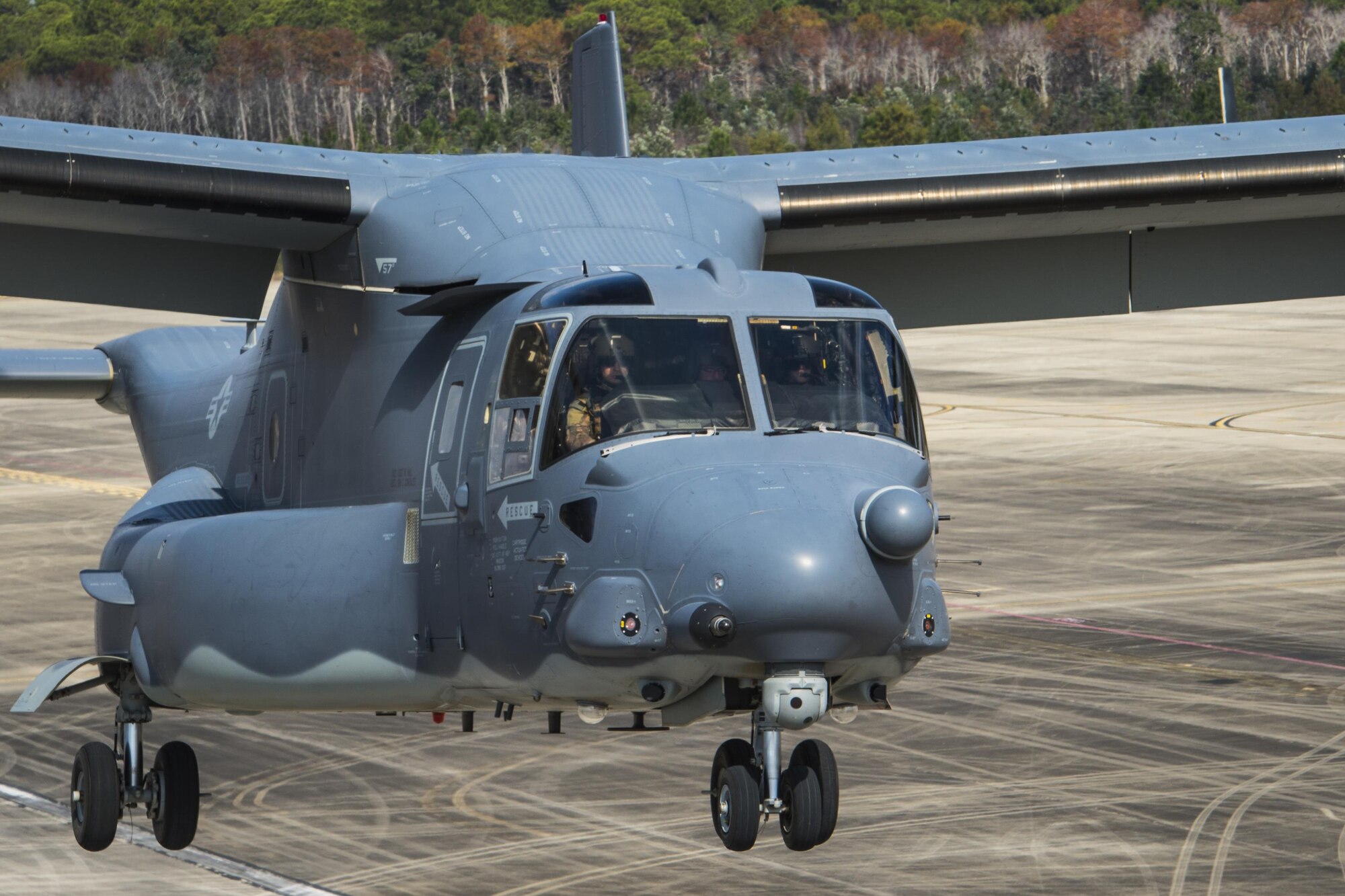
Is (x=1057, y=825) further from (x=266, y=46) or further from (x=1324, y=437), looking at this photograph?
(x=266, y=46)

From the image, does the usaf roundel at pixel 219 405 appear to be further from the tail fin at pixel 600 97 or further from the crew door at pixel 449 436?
the crew door at pixel 449 436

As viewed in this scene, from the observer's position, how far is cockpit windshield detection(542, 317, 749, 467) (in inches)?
354

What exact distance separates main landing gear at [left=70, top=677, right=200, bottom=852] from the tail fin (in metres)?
6.22

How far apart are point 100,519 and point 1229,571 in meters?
19.0

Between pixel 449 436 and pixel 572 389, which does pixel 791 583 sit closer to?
pixel 572 389

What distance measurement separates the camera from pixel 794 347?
930 cm

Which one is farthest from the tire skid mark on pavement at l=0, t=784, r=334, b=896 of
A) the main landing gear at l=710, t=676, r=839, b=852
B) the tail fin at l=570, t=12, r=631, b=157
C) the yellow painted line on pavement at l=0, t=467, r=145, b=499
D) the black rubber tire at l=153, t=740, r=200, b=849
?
the yellow painted line on pavement at l=0, t=467, r=145, b=499

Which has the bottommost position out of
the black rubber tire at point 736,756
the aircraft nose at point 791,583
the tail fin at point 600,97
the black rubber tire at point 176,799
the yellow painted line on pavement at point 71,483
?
the black rubber tire at point 176,799

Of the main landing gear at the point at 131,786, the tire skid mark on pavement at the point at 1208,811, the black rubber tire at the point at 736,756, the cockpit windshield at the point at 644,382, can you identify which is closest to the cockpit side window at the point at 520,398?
the cockpit windshield at the point at 644,382

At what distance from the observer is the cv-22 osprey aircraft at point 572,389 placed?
858 centimetres

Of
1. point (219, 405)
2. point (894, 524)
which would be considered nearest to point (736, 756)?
point (894, 524)

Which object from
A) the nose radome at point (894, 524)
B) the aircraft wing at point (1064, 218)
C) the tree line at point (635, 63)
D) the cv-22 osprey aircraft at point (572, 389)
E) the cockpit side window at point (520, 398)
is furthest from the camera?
the tree line at point (635, 63)

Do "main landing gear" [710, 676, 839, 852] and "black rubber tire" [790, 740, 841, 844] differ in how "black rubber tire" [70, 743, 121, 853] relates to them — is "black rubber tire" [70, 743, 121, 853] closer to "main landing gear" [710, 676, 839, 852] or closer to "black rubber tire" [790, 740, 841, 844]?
"main landing gear" [710, 676, 839, 852]

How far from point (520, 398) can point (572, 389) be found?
1.57ft
